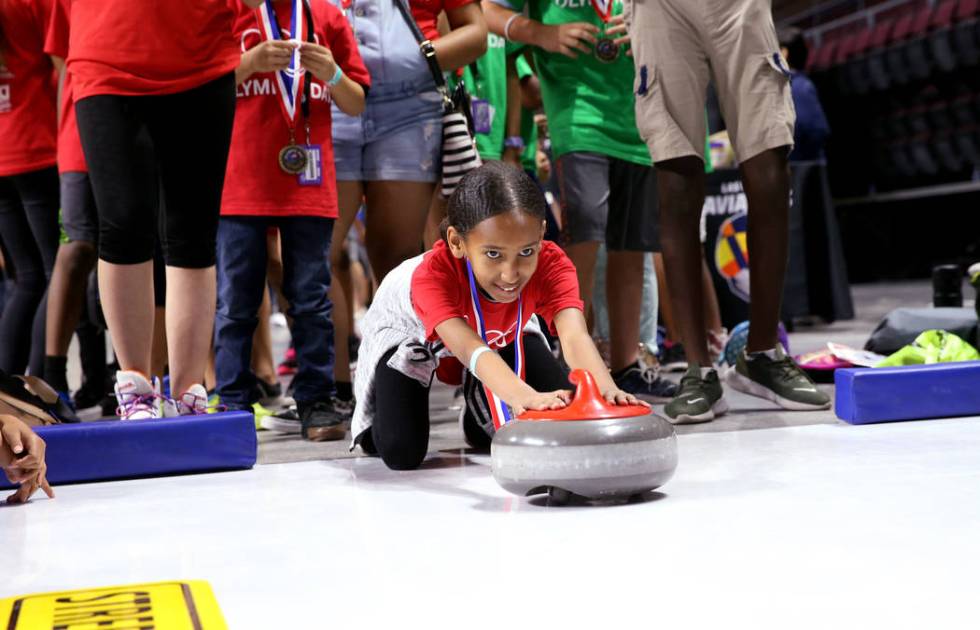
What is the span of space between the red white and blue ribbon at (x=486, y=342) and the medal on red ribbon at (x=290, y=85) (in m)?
0.81

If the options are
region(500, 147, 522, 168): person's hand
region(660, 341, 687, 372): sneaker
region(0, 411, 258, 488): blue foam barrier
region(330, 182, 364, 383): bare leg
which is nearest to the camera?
region(0, 411, 258, 488): blue foam barrier

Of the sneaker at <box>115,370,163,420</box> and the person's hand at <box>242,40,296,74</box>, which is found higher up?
the person's hand at <box>242,40,296,74</box>

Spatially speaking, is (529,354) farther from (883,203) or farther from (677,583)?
(883,203)

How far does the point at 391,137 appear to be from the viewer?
297 cm

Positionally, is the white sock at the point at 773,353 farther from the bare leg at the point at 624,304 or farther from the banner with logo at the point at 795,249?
the banner with logo at the point at 795,249

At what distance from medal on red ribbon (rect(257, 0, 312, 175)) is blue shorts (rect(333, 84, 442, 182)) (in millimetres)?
226

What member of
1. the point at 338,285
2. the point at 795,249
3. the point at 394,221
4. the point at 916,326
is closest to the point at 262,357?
A: the point at 338,285

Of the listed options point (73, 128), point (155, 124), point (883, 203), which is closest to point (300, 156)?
point (155, 124)

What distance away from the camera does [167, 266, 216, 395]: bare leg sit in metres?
2.48

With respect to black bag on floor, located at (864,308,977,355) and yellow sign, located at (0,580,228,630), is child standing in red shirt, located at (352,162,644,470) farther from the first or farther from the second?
black bag on floor, located at (864,308,977,355)

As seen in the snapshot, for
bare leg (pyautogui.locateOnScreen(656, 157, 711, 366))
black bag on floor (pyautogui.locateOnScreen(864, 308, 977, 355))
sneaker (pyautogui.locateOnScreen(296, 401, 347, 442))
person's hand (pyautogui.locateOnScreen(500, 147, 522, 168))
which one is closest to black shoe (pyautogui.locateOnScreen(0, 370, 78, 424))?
sneaker (pyautogui.locateOnScreen(296, 401, 347, 442))

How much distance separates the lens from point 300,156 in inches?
109

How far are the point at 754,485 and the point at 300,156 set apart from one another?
4.76 feet

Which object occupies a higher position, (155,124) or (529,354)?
(155,124)
